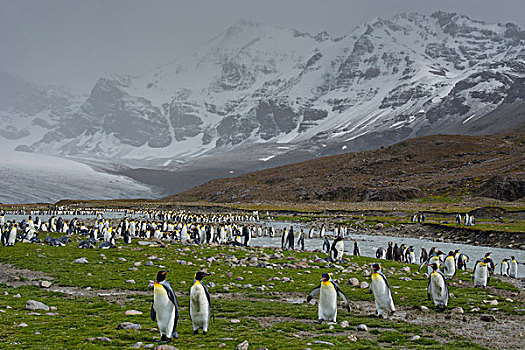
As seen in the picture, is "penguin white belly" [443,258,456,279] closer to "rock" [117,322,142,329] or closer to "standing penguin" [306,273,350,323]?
"standing penguin" [306,273,350,323]

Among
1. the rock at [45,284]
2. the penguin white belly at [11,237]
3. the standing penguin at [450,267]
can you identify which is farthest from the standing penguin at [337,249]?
the penguin white belly at [11,237]

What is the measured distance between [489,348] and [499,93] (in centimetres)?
21639

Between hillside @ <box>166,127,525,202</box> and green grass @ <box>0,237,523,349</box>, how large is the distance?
152ft

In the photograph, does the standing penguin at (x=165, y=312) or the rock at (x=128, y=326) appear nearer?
the standing penguin at (x=165, y=312)

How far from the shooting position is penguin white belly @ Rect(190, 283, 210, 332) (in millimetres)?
7434

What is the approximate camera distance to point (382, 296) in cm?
908

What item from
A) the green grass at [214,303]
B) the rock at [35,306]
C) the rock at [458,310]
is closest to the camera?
the green grass at [214,303]

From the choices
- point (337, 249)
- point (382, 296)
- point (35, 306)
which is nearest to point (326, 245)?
point (337, 249)

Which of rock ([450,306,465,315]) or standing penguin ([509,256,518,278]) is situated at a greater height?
standing penguin ([509,256,518,278])

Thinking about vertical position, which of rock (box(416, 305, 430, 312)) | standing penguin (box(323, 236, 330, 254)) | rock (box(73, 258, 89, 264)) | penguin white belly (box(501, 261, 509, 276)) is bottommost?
rock (box(416, 305, 430, 312))

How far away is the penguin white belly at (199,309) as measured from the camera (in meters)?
7.43

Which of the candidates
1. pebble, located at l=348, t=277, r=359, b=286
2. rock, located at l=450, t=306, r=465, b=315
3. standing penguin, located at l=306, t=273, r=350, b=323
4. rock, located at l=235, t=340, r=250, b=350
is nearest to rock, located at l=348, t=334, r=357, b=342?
standing penguin, located at l=306, t=273, r=350, b=323

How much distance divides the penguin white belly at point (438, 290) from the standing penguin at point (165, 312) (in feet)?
18.8

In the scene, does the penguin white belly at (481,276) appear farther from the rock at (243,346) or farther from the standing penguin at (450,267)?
the rock at (243,346)
